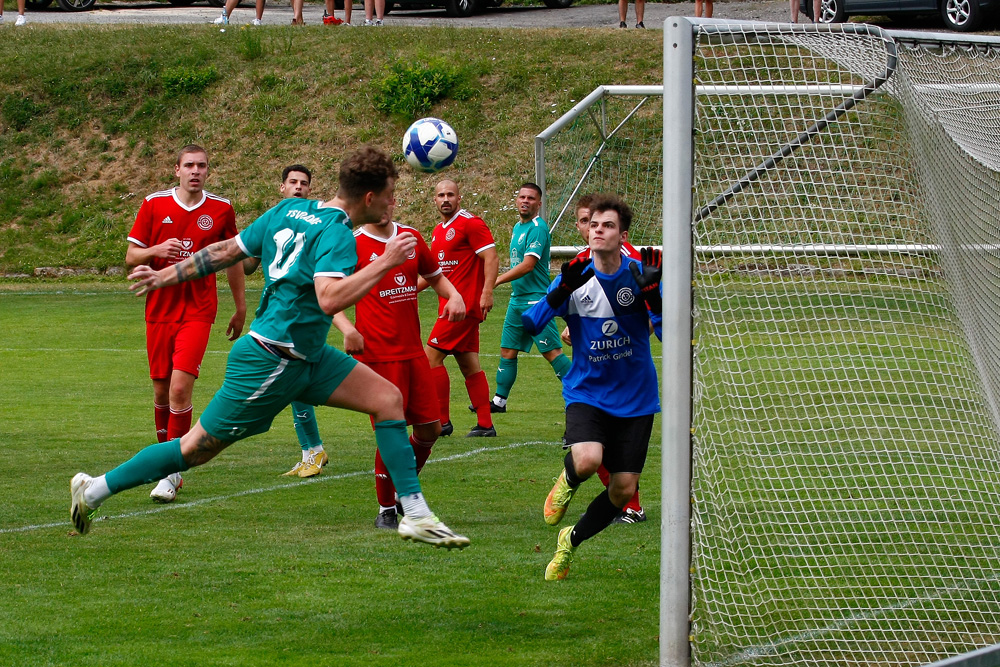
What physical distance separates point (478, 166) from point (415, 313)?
16001 millimetres

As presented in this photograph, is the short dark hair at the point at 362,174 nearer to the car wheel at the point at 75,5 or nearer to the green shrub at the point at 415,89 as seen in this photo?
the green shrub at the point at 415,89

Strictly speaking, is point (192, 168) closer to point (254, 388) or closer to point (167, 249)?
point (167, 249)

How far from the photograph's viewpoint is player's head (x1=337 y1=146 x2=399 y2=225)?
5.55 meters

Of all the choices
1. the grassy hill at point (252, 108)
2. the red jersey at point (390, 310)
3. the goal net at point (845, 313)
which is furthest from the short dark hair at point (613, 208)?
the grassy hill at point (252, 108)

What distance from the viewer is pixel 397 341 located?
7234 millimetres

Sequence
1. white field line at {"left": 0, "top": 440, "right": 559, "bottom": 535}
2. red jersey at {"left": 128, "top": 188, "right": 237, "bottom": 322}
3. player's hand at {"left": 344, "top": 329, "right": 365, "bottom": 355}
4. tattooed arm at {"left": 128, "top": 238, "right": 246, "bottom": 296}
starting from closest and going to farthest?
tattooed arm at {"left": 128, "top": 238, "right": 246, "bottom": 296}, player's hand at {"left": 344, "top": 329, "right": 365, "bottom": 355}, white field line at {"left": 0, "top": 440, "right": 559, "bottom": 535}, red jersey at {"left": 128, "top": 188, "right": 237, "bottom": 322}

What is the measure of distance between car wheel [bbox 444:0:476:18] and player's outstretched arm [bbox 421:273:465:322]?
73.1 feet

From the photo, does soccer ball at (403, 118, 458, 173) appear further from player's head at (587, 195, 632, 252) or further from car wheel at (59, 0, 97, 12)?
car wheel at (59, 0, 97, 12)

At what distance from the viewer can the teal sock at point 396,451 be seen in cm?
573

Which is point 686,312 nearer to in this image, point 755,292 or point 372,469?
point 755,292

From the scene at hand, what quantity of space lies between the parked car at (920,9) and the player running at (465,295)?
14268 millimetres

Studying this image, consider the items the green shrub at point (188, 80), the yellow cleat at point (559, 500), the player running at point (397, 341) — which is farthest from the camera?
the green shrub at point (188, 80)

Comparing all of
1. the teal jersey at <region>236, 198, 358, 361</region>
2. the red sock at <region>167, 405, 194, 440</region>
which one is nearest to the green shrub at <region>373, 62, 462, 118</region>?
the red sock at <region>167, 405, 194, 440</region>

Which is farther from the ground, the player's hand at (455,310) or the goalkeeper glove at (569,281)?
the goalkeeper glove at (569,281)
